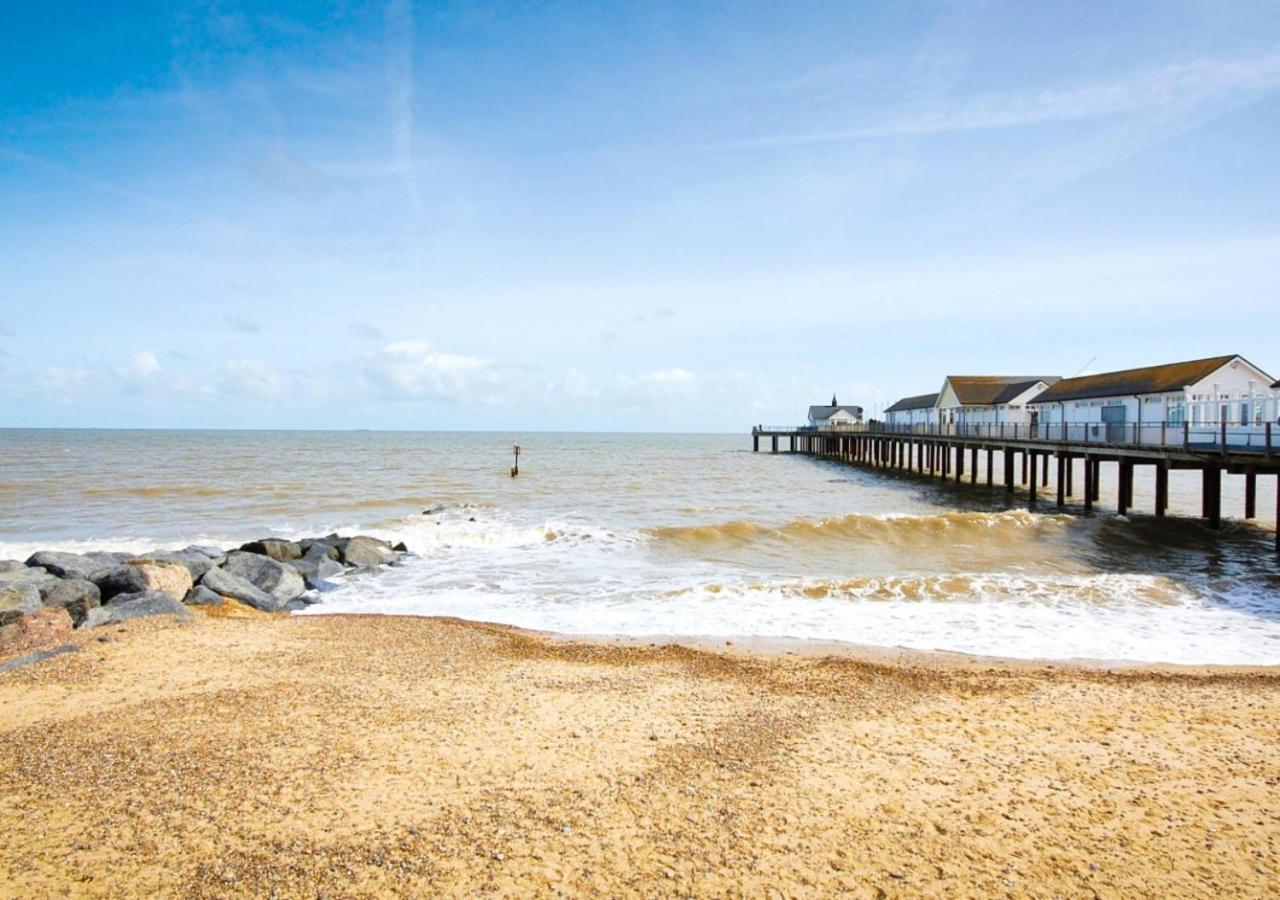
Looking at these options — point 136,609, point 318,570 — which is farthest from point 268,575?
point 136,609

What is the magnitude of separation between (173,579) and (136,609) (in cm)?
193

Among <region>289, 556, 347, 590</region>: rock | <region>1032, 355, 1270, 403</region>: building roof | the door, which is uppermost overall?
<region>1032, 355, 1270, 403</region>: building roof

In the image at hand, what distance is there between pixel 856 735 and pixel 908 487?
36.5 metres

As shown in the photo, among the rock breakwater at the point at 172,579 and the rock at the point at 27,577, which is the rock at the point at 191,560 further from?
the rock at the point at 27,577

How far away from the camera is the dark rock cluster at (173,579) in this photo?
473 inches

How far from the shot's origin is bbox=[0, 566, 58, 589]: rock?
12923 millimetres

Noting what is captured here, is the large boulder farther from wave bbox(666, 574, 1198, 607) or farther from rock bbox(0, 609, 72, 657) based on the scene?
wave bbox(666, 574, 1198, 607)

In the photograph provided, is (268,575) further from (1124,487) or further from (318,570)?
(1124,487)

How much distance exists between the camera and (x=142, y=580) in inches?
520

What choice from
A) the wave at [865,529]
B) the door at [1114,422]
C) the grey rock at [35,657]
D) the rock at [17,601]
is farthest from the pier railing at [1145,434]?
the rock at [17,601]

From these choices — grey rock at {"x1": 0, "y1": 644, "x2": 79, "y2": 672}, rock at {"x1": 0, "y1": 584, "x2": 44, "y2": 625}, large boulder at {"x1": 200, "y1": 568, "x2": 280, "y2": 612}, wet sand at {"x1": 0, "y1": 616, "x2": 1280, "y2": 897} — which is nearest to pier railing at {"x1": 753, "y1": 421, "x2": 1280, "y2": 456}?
wet sand at {"x1": 0, "y1": 616, "x2": 1280, "y2": 897}

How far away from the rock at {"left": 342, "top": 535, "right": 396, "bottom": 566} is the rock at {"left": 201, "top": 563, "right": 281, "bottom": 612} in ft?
12.1

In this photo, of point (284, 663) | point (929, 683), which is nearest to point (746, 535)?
point (929, 683)

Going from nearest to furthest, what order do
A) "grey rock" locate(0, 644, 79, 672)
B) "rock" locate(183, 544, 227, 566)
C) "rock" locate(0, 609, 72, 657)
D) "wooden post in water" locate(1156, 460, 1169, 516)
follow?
"grey rock" locate(0, 644, 79, 672) → "rock" locate(0, 609, 72, 657) → "rock" locate(183, 544, 227, 566) → "wooden post in water" locate(1156, 460, 1169, 516)
